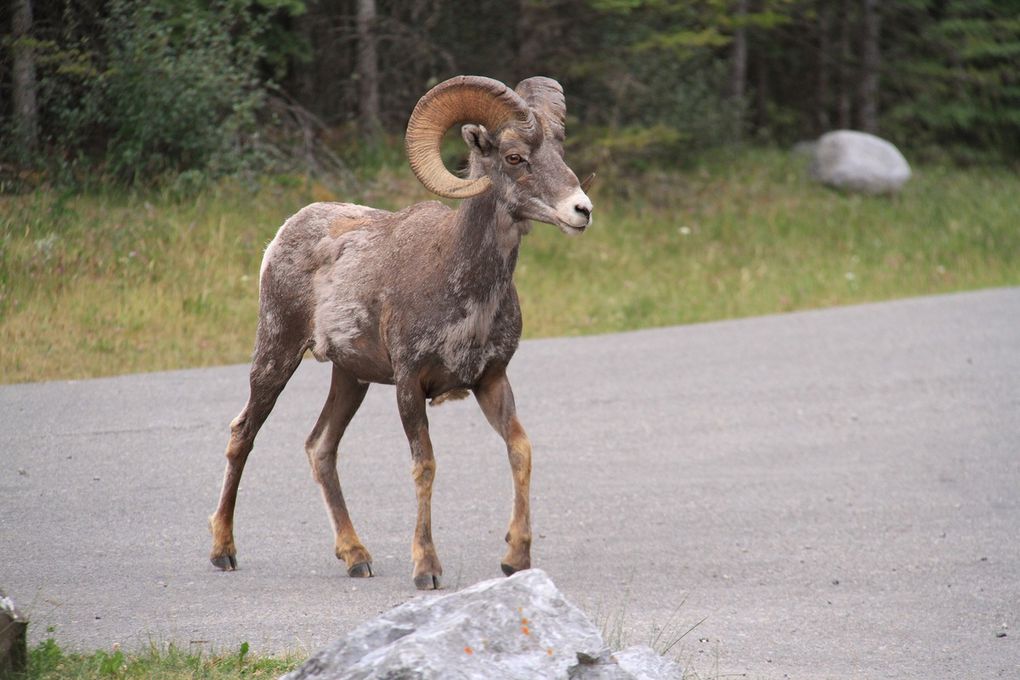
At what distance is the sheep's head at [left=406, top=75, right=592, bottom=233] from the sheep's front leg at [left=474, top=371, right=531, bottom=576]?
0.87 meters

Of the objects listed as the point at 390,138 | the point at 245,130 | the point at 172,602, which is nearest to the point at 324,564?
the point at 172,602

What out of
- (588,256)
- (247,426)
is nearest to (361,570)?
(247,426)

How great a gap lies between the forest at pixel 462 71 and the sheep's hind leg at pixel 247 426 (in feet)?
20.3

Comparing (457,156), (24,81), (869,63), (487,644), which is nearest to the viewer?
(487,644)

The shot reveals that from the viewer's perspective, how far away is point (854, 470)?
9648mm

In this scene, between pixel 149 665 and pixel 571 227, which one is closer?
pixel 149 665

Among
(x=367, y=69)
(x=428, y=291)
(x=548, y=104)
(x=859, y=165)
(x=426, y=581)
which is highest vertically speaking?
(x=548, y=104)

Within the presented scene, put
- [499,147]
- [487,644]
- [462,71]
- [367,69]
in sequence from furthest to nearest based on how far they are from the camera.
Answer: [462,71] < [367,69] < [499,147] < [487,644]

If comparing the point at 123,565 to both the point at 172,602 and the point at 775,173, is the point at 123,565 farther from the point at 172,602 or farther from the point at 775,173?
the point at 775,173

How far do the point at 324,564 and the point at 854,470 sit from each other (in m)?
4.38

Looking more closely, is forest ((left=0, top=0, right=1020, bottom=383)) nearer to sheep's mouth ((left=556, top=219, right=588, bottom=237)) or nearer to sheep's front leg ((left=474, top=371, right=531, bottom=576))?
sheep's front leg ((left=474, top=371, right=531, bottom=576))

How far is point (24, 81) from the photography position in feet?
42.5

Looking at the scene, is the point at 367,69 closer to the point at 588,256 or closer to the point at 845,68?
the point at 588,256

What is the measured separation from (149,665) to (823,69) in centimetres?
2476
